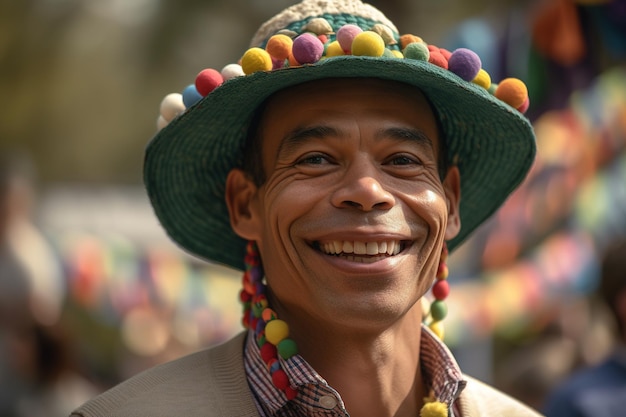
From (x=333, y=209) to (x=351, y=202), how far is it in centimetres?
5

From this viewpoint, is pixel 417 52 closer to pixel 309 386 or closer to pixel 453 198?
pixel 453 198

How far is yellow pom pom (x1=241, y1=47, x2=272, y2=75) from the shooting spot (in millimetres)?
2838

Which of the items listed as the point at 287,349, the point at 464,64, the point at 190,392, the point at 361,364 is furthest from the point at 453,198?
the point at 190,392

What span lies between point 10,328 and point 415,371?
3.96 m

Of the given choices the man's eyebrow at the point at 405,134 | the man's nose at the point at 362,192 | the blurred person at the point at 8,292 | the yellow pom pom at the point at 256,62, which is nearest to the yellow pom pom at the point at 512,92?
the man's eyebrow at the point at 405,134

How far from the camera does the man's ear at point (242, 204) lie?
3193 millimetres

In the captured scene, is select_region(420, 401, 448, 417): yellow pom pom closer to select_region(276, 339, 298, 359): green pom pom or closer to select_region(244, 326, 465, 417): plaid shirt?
select_region(244, 326, 465, 417): plaid shirt

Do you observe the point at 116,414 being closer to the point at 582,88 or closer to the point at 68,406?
the point at 68,406

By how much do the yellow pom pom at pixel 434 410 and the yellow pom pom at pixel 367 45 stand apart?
39.0 inches

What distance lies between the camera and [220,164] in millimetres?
3369

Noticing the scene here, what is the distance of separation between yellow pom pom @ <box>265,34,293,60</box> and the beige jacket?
0.86 m

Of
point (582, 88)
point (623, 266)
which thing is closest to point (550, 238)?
point (582, 88)

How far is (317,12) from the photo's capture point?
3.10m

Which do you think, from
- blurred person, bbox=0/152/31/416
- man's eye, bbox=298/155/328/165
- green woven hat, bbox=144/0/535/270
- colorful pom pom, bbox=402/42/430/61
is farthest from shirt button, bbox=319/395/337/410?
blurred person, bbox=0/152/31/416
